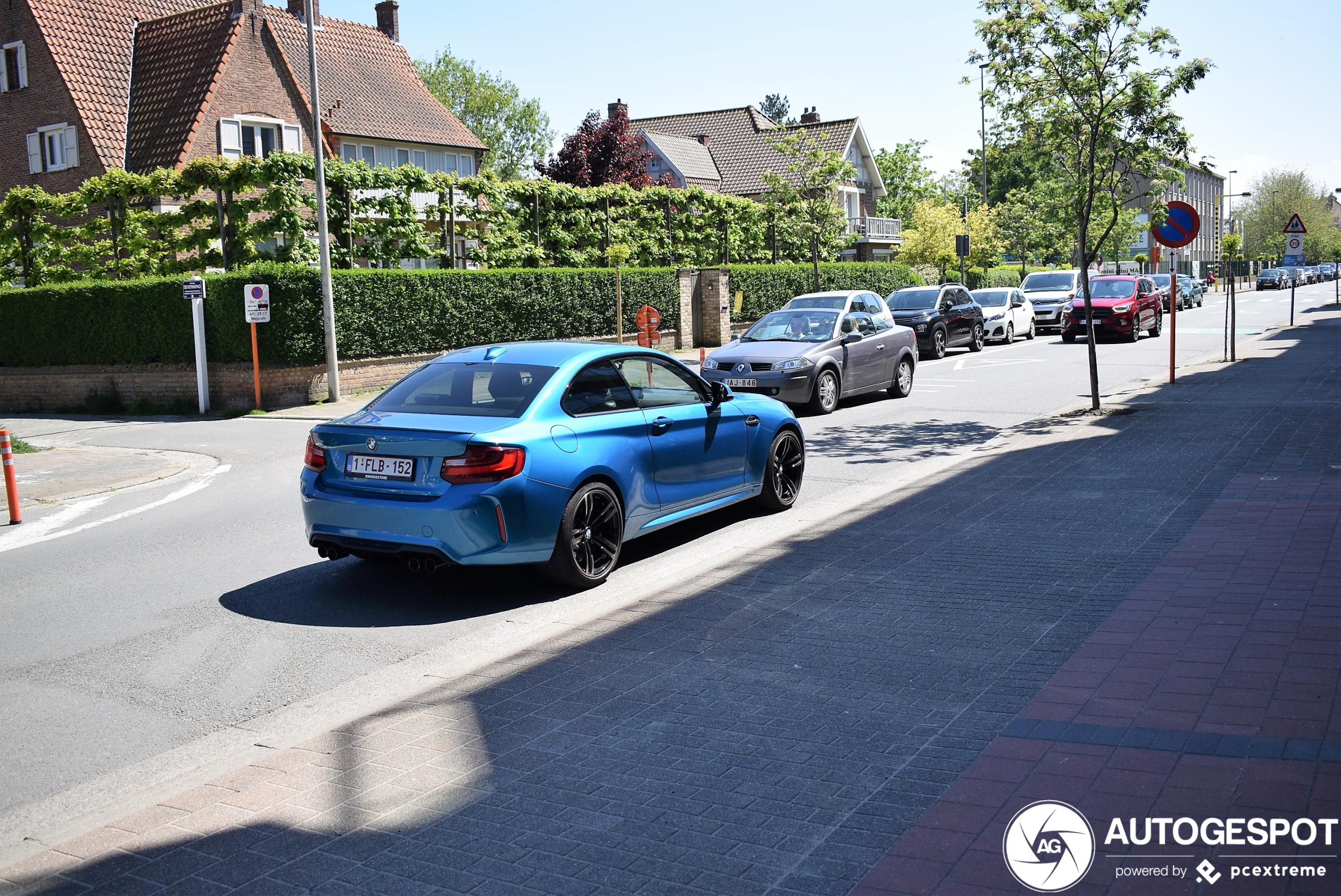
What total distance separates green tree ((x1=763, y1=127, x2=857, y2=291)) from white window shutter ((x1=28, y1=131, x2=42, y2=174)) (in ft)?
75.9

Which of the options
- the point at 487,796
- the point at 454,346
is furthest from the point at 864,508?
the point at 454,346

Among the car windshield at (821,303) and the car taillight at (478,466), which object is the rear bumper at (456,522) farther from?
the car windshield at (821,303)

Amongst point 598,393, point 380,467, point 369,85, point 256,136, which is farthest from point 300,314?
point 369,85

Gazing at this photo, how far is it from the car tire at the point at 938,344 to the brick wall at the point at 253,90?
71.4 feet

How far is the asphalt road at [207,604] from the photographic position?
17.5ft

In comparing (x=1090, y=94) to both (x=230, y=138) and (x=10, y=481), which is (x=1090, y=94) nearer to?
(x=10, y=481)

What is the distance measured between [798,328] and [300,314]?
1014 cm

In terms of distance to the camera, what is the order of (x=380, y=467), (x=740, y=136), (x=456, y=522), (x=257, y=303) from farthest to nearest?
1. (x=740, y=136)
2. (x=257, y=303)
3. (x=380, y=467)
4. (x=456, y=522)

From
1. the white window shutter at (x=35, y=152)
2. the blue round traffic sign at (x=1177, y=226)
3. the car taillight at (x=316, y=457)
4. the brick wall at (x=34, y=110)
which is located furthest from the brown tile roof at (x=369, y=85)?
the car taillight at (x=316, y=457)

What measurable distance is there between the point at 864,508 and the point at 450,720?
547 centimetres

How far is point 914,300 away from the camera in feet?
99.5

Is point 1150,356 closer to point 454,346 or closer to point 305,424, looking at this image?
point 454,346

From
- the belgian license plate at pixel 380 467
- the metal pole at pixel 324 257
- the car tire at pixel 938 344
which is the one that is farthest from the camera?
the car tire at pixel 938 344

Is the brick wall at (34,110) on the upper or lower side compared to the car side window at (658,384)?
upper
